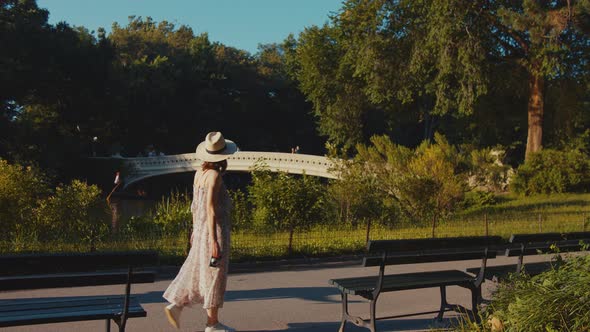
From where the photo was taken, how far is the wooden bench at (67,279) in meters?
4.24

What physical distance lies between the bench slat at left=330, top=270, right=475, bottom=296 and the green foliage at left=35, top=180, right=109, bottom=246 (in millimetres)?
5805

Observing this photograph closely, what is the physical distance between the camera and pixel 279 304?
723 centimetres

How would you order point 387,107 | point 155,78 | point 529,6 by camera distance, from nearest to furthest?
point 529,6
point 387,107
point 155,78

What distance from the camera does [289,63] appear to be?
55.4 metres

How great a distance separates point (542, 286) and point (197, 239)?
104 inches

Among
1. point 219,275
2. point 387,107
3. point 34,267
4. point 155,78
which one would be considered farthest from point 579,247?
point 155,78

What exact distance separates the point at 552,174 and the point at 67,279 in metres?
26.6

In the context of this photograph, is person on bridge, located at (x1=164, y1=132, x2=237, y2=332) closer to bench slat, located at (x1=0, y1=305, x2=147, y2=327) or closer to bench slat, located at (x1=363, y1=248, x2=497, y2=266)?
bench slat, located at (x1=0, y1=305, x2=147, y2=327)

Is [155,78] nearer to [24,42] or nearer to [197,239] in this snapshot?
[24,42]

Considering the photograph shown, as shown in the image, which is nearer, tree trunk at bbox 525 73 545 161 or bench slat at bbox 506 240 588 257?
bench slat at bbox 506 240 588 257

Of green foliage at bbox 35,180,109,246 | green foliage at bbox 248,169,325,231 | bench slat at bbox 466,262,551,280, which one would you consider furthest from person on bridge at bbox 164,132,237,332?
green foliage at bbox 248,169,325,231

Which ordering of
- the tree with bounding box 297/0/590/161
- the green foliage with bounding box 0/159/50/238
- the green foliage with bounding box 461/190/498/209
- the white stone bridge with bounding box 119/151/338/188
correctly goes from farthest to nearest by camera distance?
the white stone bridge with bounding box 119/151/338/188 → the green foliage with bounding box 461/190/498/209 → the tree with bounding box 297/0/590/161 → the green foliage with bounding box 0/159/50/238

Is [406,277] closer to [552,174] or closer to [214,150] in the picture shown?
[214,150]

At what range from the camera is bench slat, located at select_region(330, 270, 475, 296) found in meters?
5.56
